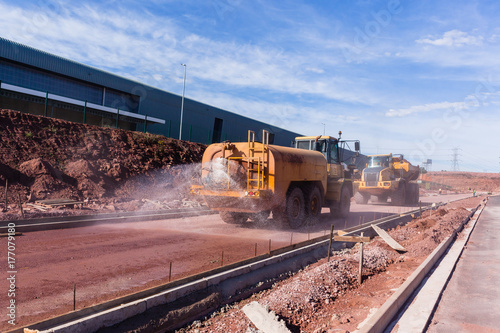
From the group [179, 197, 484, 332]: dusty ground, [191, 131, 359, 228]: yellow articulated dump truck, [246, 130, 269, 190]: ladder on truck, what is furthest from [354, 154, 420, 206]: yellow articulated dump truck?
[179, 197, 484, 332]: dusty ground

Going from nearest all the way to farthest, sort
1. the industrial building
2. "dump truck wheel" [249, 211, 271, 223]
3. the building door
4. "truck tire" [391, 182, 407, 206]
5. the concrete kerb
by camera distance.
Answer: the concrete kerb, "dump truck wheel" [249, 211, 271, 223], the industrial building, "truck tire" [391, 182, 407, 206], the building door

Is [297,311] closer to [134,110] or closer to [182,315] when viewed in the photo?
[182,315]

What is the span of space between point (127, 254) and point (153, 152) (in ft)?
46.4

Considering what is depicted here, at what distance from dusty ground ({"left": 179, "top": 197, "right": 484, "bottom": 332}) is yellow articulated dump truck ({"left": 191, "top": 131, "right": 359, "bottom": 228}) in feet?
8.97

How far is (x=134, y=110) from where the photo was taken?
106ft

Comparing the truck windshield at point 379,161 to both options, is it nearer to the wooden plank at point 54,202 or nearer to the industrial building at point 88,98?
the industrial building at point 88,98

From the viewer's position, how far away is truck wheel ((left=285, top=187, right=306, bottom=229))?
1078cm

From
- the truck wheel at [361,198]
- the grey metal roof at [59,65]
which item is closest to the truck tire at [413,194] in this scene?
the truck wheel at [361,198]

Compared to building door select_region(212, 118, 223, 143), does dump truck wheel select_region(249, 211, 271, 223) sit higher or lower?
lower

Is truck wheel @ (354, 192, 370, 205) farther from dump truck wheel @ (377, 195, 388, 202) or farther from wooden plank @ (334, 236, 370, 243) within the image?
wooden plank @ (334, 236, 370, 243)

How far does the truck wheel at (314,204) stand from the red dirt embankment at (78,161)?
300 inches

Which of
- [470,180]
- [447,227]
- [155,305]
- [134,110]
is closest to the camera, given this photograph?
[155,305]

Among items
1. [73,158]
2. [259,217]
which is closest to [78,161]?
[73,158]

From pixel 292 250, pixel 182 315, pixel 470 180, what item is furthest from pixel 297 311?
pixel 470 180
